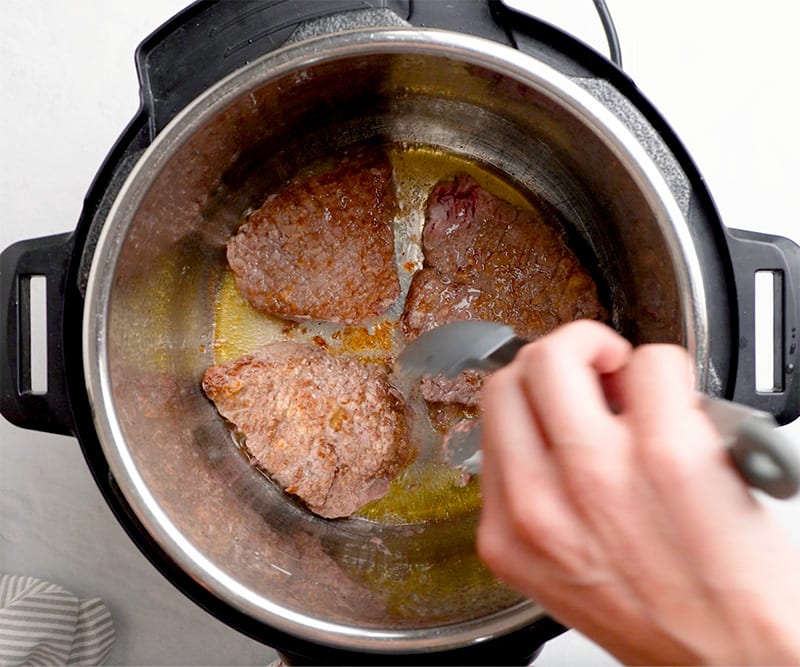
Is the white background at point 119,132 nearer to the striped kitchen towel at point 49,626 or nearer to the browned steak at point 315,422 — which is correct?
the striped kitchen towel at point 49,626

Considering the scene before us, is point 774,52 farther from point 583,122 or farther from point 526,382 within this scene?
point 526,382

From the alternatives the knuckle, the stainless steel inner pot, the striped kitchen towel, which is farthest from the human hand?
the striped kitchen towel

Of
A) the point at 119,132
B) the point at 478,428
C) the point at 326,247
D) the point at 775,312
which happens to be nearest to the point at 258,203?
the point at 326,247

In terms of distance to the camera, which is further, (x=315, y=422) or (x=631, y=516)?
(x=315, y=422)

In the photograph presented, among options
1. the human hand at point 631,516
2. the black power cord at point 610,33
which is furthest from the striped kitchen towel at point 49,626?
the black power cord at point 610,33

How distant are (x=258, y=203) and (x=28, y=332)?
37 centimetres

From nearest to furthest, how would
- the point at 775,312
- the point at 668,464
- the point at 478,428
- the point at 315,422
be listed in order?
the point at 668,464, the point at 775,312, the point at 478,428, the point at 315,422

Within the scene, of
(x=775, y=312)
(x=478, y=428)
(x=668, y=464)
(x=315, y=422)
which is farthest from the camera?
(x=315, y=422)

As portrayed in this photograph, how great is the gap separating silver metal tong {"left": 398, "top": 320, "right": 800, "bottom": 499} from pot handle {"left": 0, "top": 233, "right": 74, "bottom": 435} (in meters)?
0.39

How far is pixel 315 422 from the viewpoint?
1004mm

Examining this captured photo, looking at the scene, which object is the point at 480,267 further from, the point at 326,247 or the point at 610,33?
the point at 610,33

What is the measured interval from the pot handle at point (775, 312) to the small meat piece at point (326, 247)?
0.48m

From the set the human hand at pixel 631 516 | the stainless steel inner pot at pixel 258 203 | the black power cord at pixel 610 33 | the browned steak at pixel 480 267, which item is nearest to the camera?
the human hand at pixel 631 516

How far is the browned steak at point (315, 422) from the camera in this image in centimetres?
99
